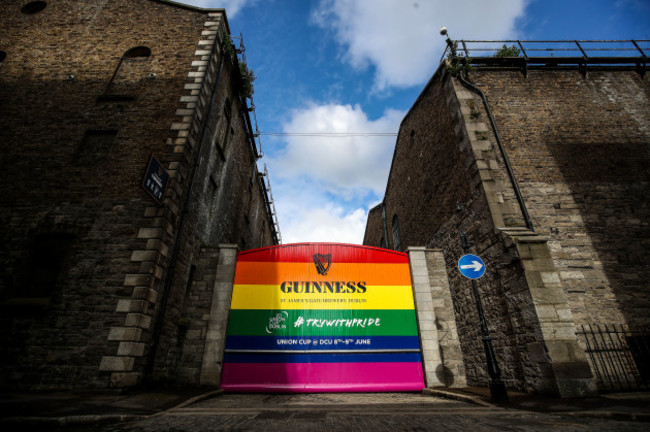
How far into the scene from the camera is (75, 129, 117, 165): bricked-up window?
7715 millimetres

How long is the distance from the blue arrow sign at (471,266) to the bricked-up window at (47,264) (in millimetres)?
9065

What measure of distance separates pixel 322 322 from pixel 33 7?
1629 cm

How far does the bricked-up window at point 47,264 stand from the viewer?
6.36m

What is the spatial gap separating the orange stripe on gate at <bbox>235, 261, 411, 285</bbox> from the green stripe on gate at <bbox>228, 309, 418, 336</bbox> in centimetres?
93

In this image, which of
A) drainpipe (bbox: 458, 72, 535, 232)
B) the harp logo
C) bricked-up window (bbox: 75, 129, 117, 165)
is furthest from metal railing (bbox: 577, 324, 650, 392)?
bricked-up window (bbox: 75, 129, 117, 165)

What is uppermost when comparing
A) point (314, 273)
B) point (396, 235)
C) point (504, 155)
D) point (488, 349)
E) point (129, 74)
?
point (129, 74)

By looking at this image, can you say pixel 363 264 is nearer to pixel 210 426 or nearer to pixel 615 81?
pixel 210 426

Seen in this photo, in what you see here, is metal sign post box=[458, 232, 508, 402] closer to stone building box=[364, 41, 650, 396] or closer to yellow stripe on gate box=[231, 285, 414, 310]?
stone building box=[364, 41, 650, 396]

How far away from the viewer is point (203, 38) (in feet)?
33.1

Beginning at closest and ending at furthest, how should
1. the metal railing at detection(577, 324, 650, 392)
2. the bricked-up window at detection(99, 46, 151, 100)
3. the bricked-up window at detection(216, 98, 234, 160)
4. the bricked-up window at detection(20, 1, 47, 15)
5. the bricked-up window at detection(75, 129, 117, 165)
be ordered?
the metal railing at detection(577, 324, 650, 392) < the bricked-up window at detection(75, 129, 117, 165) < the bricked-up window at detection(99, 46, 151, 100) < the bricked-up window at detection(216, 98, 234, 160) < the bricked-up window at detection(20, 1, 47, 15)

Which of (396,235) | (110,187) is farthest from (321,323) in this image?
(396,235)

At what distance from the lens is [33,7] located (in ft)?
35.8

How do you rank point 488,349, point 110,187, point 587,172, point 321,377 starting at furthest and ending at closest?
point 587,172 < point 321,377 < point 110,187 < point 488,349

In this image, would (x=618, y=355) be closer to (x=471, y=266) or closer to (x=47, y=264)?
(x=471, y=266)
